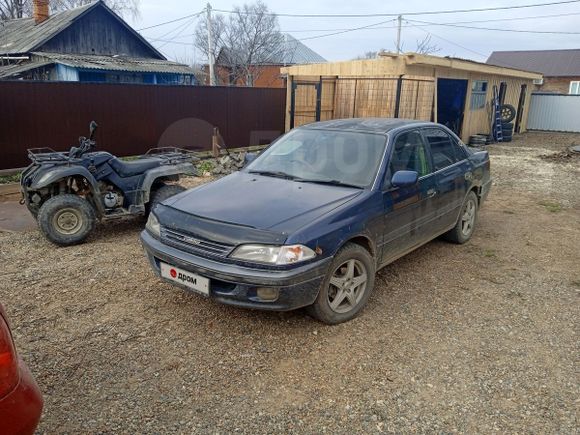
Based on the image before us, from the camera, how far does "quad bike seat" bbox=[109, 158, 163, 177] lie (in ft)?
18.6

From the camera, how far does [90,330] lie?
11.3 ft

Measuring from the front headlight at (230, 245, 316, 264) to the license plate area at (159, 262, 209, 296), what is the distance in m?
0.32

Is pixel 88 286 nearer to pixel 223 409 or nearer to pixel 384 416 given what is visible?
pixel 223 409

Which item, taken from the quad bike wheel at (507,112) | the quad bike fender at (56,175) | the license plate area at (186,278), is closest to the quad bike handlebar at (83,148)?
the quad bike fender at (56,175)

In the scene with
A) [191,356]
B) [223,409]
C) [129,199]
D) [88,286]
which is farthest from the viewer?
[129,199]

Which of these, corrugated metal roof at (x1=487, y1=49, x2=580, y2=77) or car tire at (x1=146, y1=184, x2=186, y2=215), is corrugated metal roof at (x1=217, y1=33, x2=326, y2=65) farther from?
car tire at (x1=146, y1=184, x2=186, y2=215)

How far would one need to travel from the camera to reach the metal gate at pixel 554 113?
22.3m

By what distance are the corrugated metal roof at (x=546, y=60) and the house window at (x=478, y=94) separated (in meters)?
28.8

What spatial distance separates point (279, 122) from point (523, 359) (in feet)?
38.4

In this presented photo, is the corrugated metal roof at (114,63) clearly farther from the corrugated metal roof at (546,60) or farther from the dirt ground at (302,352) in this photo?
the corrugated metal roof at (546,60)

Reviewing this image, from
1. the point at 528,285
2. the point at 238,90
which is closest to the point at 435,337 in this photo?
the point at 528,285

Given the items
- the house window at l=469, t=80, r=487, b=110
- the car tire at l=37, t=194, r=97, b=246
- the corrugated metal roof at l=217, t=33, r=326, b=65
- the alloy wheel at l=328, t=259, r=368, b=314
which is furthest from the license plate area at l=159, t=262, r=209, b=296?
the corrugated metal roof at l=217, t=33, r=326, b=65

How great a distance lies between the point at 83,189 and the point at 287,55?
127ft

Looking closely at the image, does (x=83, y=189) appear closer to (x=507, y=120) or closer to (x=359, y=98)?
(x=359, y=98)
